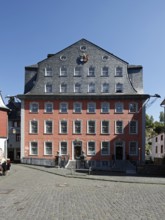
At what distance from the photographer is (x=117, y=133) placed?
43.2m

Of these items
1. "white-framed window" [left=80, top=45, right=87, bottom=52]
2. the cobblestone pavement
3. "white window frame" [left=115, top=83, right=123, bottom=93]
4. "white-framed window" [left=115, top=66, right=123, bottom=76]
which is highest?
"white-framed window" [left=80, top=45, right=87, bottom=52]

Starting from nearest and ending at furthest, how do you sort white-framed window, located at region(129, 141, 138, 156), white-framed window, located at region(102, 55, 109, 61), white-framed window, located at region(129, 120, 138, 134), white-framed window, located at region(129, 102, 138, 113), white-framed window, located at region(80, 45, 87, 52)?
white-framed window, located at region(129, 141, 138, 156), white-framed window, located at region(129, 120, 138, 134), white-framed window, located at region(129, 102, 138, 113), white-framed window, located at region(102, 55, 109, 61), white-framed window, located at region(80, 45, 87, 52)

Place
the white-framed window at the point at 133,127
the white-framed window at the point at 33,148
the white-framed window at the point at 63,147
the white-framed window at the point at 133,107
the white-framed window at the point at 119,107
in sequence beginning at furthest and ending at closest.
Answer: the white-framed window at the point at 33,148, the white-framed window at the point at 63,147, the white-framed window at the point at 119,107, the white-framed window at the point at 133,107, the white-framed window at the point at 133,127

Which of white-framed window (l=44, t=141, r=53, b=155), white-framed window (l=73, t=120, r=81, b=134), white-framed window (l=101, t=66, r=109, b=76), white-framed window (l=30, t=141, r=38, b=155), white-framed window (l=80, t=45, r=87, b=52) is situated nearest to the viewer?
white-framed window (l=73, t=120, r=81, b=134)

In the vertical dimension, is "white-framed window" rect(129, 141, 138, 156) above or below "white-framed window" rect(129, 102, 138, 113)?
below

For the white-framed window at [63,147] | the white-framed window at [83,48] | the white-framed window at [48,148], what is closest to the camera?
the white-framed window at [63,147]

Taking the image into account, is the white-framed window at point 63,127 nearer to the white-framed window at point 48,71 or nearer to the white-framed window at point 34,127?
the white-framed window at point 34,127

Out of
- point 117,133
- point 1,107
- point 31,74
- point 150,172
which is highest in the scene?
point 31,74

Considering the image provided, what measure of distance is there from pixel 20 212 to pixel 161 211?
194 inches

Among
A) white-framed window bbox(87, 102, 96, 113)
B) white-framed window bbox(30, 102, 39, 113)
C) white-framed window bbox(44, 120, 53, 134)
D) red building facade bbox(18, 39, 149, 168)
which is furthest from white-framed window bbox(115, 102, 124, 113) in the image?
white-framed window bbox(30, 102, 39, 113)

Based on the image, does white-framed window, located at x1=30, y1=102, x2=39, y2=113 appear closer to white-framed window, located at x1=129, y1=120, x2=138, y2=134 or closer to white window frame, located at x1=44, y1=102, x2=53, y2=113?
white window frame, located at x1=44, y1=102, x2=53, y2=113

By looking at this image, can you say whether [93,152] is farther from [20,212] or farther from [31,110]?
[20,212]

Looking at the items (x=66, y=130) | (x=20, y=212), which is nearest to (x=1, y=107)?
(x=66, y=130)

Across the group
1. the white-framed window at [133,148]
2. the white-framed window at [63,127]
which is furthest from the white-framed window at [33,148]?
the white-framed window at [133,148]
